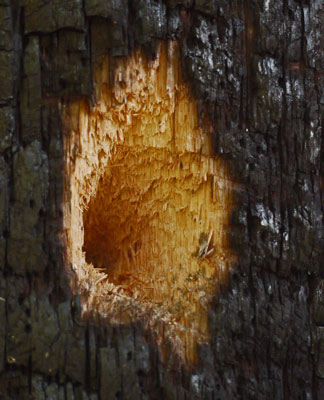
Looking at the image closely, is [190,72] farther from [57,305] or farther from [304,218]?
[57,305]

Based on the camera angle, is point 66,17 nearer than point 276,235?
Yes

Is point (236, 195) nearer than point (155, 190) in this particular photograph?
Yes

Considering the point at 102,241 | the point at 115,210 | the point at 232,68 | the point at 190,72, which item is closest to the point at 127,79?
the point at 190,72
